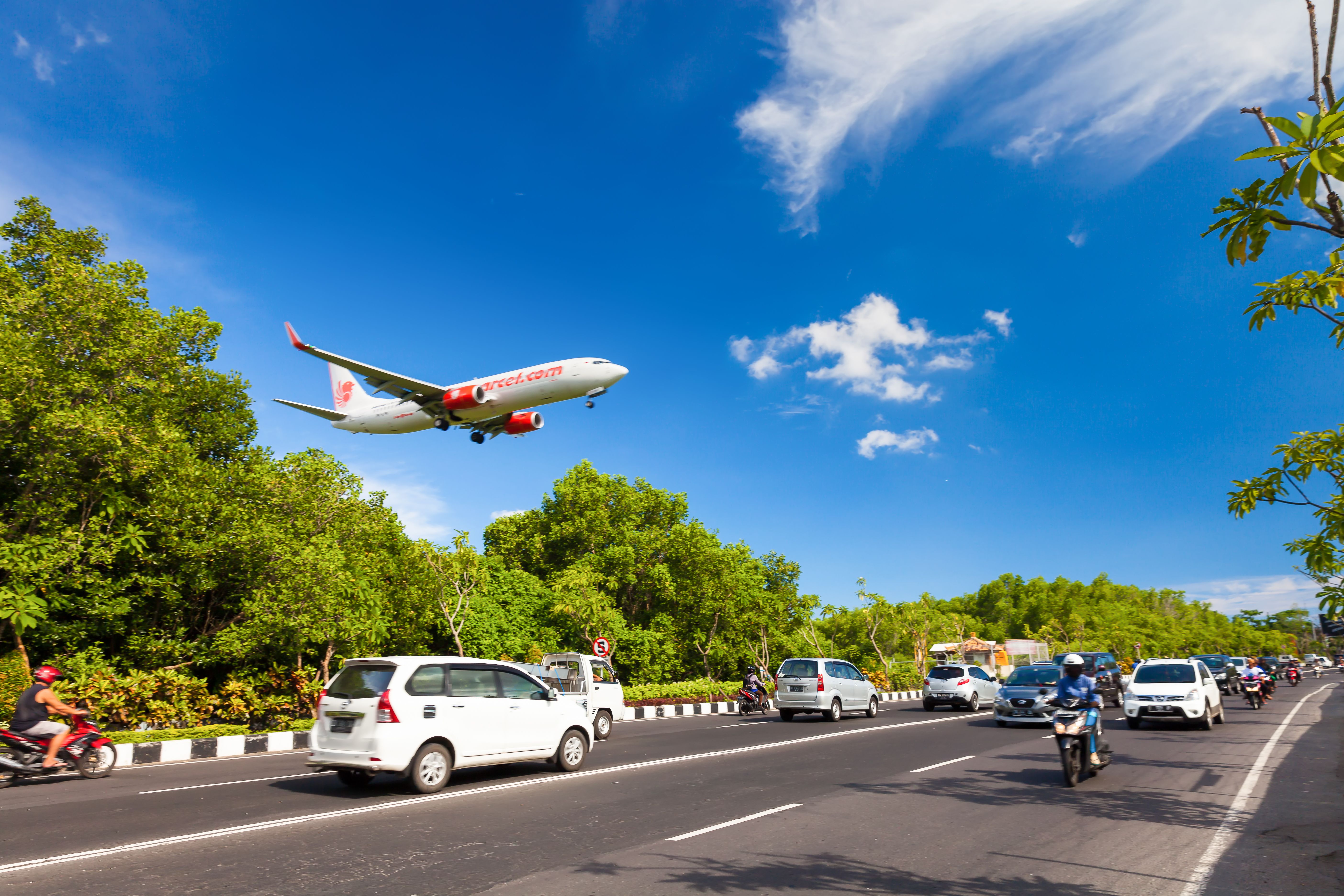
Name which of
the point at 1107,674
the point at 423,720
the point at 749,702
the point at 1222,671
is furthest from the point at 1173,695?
the point at 1222,671

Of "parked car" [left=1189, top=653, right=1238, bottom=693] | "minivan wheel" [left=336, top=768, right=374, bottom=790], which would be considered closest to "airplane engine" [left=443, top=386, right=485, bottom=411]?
"minivan wheel" [left=336, top=768, right=374, bottom=790]

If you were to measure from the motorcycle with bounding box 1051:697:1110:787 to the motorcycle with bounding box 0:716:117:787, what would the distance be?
13.3 m

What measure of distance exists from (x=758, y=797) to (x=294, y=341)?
21.2m

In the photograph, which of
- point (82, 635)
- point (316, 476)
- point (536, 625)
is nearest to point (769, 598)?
point (536, 625)

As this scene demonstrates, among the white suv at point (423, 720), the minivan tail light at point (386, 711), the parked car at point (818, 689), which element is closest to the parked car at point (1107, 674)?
the parked car at point (818, 689)

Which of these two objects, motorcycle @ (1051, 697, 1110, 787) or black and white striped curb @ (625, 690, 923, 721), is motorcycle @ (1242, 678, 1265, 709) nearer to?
black and white striped curb @ (625, 690, 923, 721)

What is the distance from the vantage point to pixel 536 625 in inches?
1521

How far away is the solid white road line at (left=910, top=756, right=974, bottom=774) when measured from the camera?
10812 mm

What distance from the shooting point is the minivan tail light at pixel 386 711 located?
811 centimetres

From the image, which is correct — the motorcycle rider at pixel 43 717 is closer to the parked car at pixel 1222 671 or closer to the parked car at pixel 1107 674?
the parked car at pixel 1107 674

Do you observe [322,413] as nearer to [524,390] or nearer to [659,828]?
[524,390]

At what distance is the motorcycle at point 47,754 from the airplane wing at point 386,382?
44.4 ft

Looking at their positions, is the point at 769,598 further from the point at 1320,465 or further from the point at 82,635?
the point at 1320,465

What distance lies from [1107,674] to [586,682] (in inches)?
679
